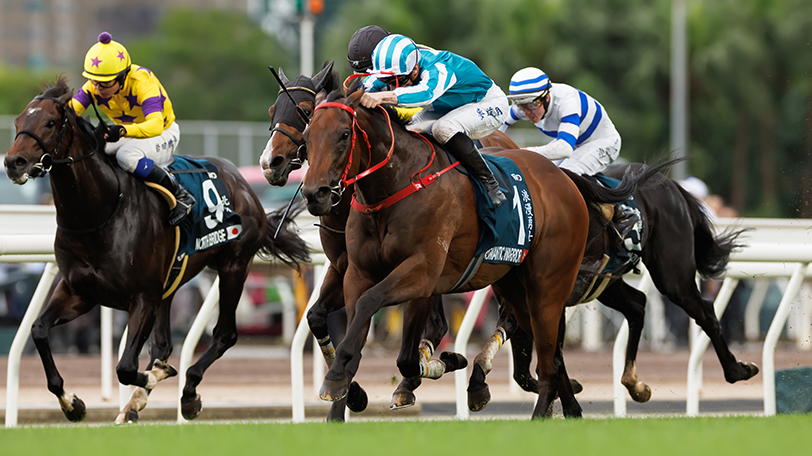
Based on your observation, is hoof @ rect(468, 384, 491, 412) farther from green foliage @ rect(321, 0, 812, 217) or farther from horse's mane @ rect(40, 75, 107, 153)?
green foliage @ rect(321, 0, 812, 217)

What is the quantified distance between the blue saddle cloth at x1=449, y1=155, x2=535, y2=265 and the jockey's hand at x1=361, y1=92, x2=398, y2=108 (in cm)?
53

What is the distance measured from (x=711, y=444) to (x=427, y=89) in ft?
7.49

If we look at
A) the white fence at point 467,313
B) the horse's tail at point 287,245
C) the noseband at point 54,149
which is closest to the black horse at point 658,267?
the white fence at point 467,313

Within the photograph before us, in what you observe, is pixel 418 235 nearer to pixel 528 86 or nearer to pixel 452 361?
pixel 452 361

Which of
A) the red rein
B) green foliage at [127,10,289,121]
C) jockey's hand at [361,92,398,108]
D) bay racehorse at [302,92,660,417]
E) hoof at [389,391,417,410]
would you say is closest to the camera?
bay racehorse at [302,92,660,417]

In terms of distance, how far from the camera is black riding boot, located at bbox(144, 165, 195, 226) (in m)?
6.51

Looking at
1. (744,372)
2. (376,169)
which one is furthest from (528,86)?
(744,372)

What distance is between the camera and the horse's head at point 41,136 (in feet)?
18.9

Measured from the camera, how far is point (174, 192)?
21.7 feet

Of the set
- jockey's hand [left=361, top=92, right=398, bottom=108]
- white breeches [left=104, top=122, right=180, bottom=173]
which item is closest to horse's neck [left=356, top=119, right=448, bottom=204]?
jockey's hand [left=361, top=92, right=398, bottom=108]

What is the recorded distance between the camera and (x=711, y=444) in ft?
12.8

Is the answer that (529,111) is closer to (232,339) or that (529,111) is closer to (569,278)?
(569,278)

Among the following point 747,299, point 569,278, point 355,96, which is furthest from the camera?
point 747,299

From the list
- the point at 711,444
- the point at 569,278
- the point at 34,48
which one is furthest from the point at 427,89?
the point at 34,48
